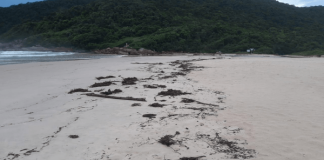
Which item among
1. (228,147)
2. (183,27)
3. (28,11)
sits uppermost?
(28,11)

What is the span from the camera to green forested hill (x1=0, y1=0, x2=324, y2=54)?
1378 inches

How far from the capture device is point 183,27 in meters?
40.3

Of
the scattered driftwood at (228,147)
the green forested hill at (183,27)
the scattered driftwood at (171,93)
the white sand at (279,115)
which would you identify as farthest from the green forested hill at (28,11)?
the scattered driftwood at (228,147)

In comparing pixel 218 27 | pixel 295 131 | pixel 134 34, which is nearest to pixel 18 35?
pixel 134 34

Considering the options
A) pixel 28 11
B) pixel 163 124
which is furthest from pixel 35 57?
pixel 28 11

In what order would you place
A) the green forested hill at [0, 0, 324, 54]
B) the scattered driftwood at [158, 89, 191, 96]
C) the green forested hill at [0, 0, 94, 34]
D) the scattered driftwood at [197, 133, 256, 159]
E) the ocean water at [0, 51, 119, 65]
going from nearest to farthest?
1. the scattered driftwood at [197, 133, 256, 159]
2. the scattered driftwood at [158, 89, 191, 96]
3. the ocean water at [0, 51, 119, 65]
4. the green forested hill at [0, 0, 324, 54]
5. the green forested hill at [0, 0, 94, 34]

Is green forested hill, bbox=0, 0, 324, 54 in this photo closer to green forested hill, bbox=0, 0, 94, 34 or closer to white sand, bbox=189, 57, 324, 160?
green forested hill, bbox=0, 0, 94, 34

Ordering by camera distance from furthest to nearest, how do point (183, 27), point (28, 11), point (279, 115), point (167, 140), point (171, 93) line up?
point (28, 11)
point (183, 27)
point (171, 93)
point (279, 115)
point (167, 140)

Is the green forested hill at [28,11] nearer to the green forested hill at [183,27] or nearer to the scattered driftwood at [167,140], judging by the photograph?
the green forested hill at [183,27]

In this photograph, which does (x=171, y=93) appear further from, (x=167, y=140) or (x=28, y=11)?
(x=28, y=11)

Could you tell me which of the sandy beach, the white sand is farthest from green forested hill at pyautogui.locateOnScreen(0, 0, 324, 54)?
the sandy beach

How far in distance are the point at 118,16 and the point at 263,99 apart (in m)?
45.0

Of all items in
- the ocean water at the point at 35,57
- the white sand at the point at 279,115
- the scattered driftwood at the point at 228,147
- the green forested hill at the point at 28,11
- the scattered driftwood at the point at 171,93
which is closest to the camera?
the scattered driftwood at the point at 228,147

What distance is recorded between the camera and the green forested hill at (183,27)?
35.0 m
